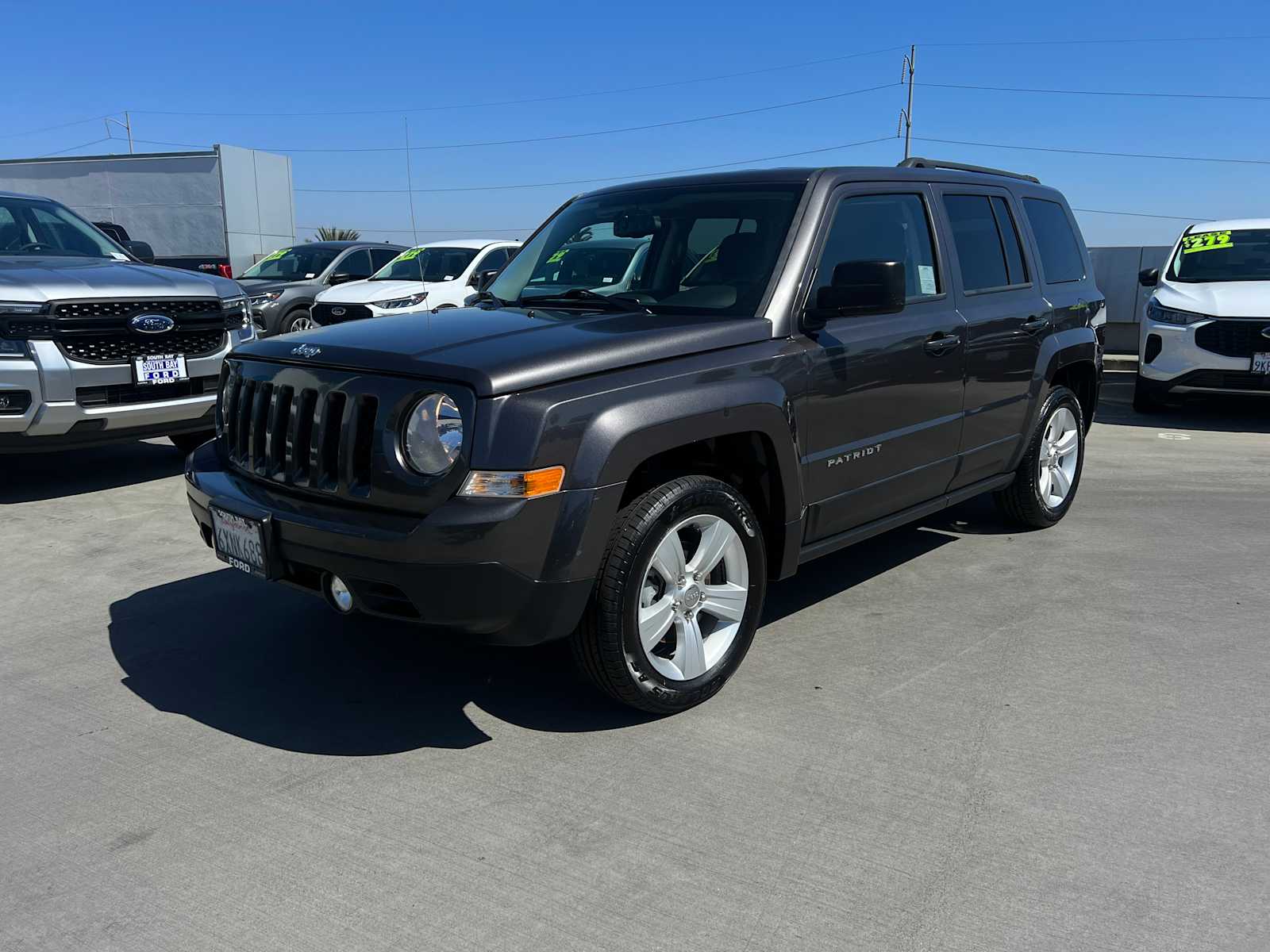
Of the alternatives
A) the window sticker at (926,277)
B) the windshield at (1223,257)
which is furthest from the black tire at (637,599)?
the windshield at (1223,257)

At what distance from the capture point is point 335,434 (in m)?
3.30

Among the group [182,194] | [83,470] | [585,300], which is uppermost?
[182,194]

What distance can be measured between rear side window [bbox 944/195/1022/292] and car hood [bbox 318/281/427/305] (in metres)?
8.38

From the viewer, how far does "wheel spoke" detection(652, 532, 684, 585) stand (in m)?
3.43

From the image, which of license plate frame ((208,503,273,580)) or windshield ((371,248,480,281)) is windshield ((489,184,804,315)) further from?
windshield ((371,248,480,281))

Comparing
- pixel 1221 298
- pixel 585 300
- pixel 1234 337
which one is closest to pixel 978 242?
pixel 585 300

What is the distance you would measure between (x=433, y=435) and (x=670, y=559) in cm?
89

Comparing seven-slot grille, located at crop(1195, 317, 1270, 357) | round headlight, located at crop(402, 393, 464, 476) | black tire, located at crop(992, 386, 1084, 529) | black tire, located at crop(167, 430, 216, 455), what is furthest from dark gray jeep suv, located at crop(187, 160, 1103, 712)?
seven-slot grille, located at crop(1195, 317, 1270, 357)

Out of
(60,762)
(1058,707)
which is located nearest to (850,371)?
(1058,707)

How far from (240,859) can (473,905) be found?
676 millimetres

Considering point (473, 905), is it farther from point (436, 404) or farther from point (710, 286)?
point (710, 286)

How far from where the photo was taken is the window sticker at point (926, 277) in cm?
456

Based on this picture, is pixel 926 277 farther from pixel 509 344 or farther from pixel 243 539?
pixel 243 539

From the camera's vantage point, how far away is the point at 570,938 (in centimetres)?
244
